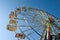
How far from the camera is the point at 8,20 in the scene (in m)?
2.65

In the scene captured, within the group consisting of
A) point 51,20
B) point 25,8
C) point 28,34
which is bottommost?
point 28,34

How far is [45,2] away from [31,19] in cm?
29

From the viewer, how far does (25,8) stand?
8.68ft

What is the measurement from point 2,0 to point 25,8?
35cm

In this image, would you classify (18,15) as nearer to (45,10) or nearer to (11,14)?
(11,14)

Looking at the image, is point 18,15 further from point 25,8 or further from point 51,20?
point 51,20

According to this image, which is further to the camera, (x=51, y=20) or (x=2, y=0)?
(x=2, y=0)

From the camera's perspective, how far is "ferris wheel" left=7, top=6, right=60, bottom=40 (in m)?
2.52

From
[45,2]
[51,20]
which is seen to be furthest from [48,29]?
[45,2]

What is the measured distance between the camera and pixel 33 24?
8.48 ft

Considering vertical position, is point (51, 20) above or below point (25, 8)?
below

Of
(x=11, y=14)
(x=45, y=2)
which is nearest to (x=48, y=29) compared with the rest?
(x=45, y=2)

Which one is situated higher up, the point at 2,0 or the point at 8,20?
the point at 2,0

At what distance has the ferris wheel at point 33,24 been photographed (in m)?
2.52
